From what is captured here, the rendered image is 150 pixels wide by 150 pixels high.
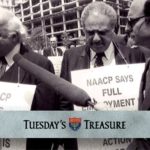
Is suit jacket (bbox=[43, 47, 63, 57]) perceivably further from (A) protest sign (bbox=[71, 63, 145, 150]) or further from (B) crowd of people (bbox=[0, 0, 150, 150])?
(A) protest sign (bbox=[71, 63, 145, 150])

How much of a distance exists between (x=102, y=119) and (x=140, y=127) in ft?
0.49

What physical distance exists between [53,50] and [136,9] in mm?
497

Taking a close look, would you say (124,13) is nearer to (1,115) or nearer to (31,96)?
(31,96)

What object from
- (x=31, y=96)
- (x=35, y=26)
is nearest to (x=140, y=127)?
(x=31, y=96)

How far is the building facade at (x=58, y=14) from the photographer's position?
6.00 ft

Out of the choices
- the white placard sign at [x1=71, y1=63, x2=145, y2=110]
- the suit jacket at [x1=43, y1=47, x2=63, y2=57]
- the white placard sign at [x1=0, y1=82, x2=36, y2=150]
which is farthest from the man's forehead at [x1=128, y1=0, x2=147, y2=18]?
the white placard sign at [x1=0, y1=82, x2=36, y2=150]

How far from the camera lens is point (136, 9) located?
67.0 inches

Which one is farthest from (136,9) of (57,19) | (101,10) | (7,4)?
(7,4)

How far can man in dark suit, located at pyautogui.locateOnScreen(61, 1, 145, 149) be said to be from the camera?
1.76 m

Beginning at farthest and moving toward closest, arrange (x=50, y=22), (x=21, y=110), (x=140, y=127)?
(x=50, y=22) < (x=21, y=110) < (x=140, y=127)

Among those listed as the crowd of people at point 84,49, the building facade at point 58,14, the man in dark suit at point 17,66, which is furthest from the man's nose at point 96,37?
the man in dark suit at point 17,66

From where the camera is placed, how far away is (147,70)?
1.54 meters

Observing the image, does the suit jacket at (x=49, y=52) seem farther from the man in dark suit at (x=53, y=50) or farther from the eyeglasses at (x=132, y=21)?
the eyeglasses at (x=132, y=21)

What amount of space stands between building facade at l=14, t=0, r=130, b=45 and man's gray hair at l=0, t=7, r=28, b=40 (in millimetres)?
82
